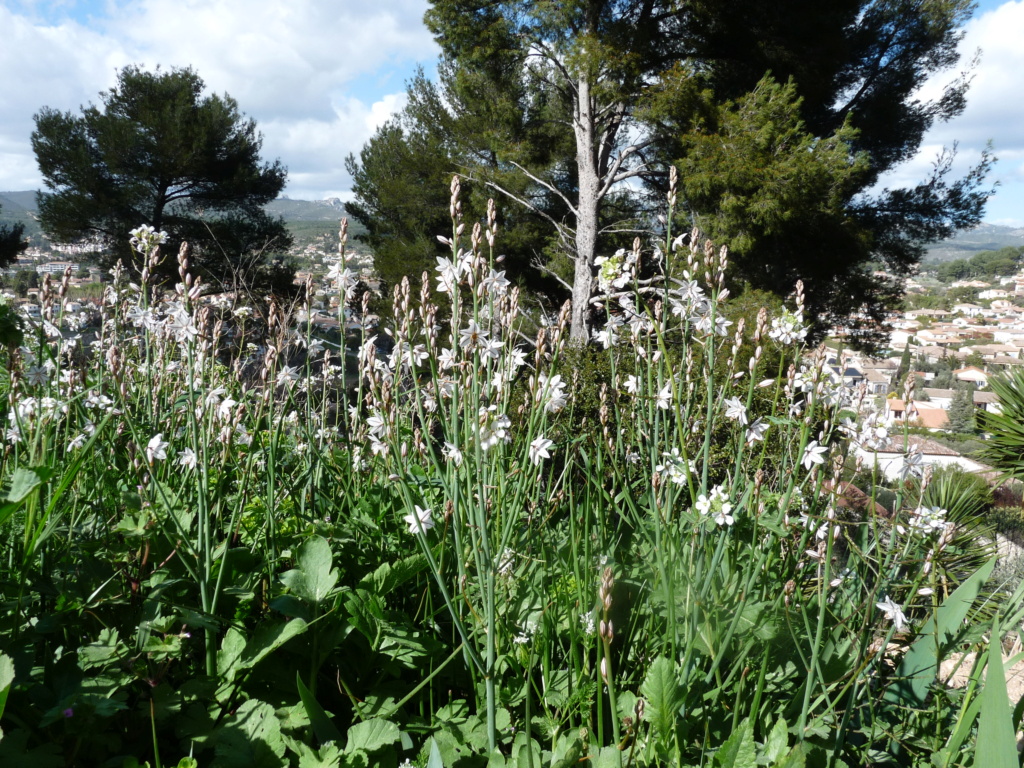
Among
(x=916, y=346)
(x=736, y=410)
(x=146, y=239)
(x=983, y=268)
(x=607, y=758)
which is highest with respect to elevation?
(x=983, y=268)

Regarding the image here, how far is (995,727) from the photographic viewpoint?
84cm

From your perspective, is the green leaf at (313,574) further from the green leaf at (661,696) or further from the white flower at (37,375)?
the white flower at (37,375)

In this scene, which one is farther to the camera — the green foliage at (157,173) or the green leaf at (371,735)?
the green foliage at (157,173)

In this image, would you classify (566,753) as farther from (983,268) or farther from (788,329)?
(983,268)

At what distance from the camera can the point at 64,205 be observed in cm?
1409

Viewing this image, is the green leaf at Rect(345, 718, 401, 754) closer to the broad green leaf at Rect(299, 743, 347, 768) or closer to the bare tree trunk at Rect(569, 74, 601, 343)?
the broad green leaf at Rect(299, 743, 347, 768)

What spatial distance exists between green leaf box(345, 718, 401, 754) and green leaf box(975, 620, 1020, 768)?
903 millimetres

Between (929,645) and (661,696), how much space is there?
2.31ft

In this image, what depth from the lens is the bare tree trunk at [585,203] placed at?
10195 millimetres

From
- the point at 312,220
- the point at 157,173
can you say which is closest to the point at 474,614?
the point at 157,173

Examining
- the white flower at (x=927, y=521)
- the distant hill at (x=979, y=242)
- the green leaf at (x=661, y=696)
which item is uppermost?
the distant hill at (x=979, y=242)

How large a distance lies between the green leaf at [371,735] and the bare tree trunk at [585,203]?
919 cm

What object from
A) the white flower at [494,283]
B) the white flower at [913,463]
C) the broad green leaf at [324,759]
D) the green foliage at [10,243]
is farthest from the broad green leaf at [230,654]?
the green foliage at [10,243]

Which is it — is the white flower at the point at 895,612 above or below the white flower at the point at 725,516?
below
